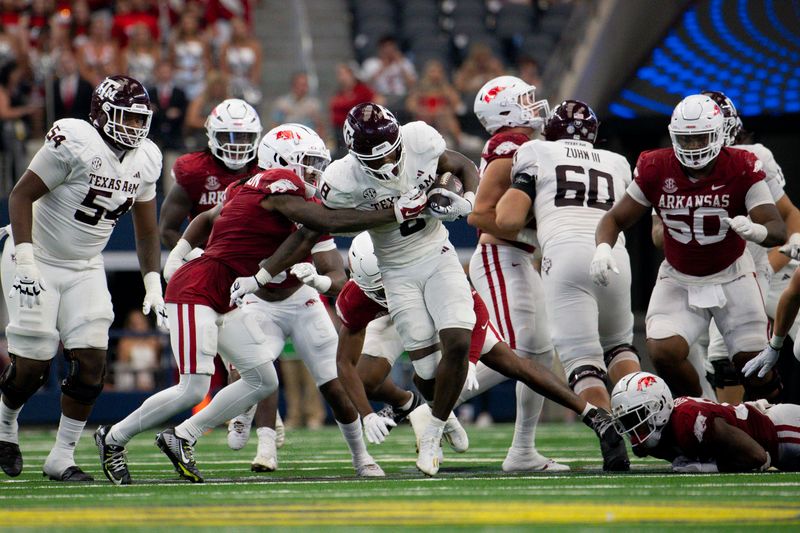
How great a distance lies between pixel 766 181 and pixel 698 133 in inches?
39.5

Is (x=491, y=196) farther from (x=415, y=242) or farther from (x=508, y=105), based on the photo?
(x=415, y=242)

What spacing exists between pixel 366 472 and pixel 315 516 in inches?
72.7

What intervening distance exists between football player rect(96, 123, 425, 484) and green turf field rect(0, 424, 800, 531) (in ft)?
0.83

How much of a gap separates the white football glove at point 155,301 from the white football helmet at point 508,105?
2121 millimetres

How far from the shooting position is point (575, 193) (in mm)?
7184

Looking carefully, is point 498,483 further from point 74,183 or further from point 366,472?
point 74,183

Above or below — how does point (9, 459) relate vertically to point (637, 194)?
below

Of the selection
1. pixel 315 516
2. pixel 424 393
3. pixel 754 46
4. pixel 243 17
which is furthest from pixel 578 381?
pixel 243 17

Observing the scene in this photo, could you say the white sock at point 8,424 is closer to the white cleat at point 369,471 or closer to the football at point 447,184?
the white cleat at point 369,471

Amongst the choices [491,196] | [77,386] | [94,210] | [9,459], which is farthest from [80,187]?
[491,196]

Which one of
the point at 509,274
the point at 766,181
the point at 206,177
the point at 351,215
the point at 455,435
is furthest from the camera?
the point at 206,177

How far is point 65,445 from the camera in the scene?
22.4ft

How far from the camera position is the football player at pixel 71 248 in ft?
22.0

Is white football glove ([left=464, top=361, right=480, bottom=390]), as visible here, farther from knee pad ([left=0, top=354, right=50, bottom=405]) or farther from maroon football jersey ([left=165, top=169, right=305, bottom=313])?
knee pad ([left=0, top=354, right=50, bottom=405])
